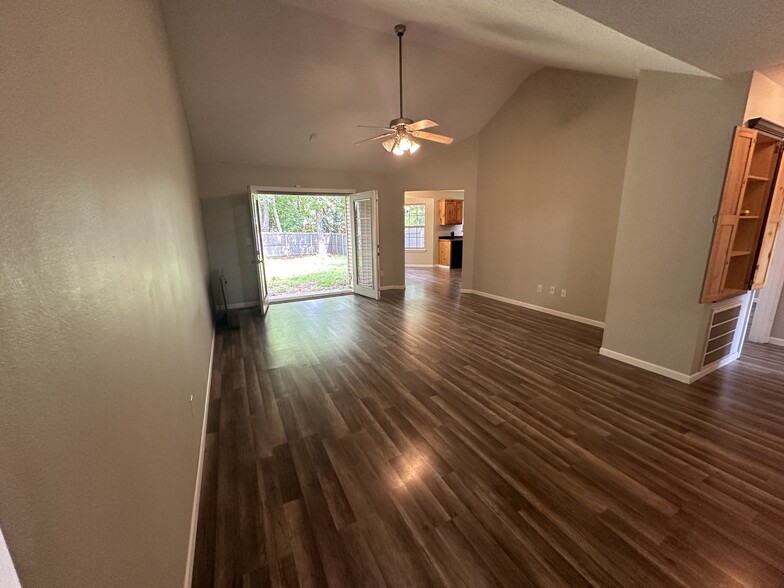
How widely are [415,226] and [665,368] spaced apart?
815 cm

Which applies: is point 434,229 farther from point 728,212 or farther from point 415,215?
point 728,212

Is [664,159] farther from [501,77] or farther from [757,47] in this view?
[501,77]

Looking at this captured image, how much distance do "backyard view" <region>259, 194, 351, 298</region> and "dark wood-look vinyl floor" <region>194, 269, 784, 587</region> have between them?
4.55 m

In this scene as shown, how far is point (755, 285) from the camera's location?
3.12m

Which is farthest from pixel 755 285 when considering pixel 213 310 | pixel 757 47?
pixel 213 310

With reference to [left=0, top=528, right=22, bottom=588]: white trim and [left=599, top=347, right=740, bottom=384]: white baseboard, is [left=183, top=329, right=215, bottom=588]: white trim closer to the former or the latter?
[left=0, top=528, right=22, bottom=588]: white trim

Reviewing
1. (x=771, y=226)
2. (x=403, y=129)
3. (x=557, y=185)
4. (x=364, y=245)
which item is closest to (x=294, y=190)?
(x=364, y=245)

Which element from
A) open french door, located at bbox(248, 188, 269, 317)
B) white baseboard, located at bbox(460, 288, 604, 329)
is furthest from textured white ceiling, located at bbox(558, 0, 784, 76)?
open french door, located at bbox(248, 188, 269, 317)

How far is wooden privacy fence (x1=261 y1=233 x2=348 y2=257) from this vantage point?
10.5m

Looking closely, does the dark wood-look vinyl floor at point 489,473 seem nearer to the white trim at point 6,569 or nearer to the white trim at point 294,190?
the white trim at point 6,569

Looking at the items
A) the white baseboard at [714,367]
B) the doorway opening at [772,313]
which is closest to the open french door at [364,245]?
the white baseboard at [714,367]

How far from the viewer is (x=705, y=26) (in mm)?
2033

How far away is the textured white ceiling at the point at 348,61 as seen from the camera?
2666 mm

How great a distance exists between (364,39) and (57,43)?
3539 millimetres
